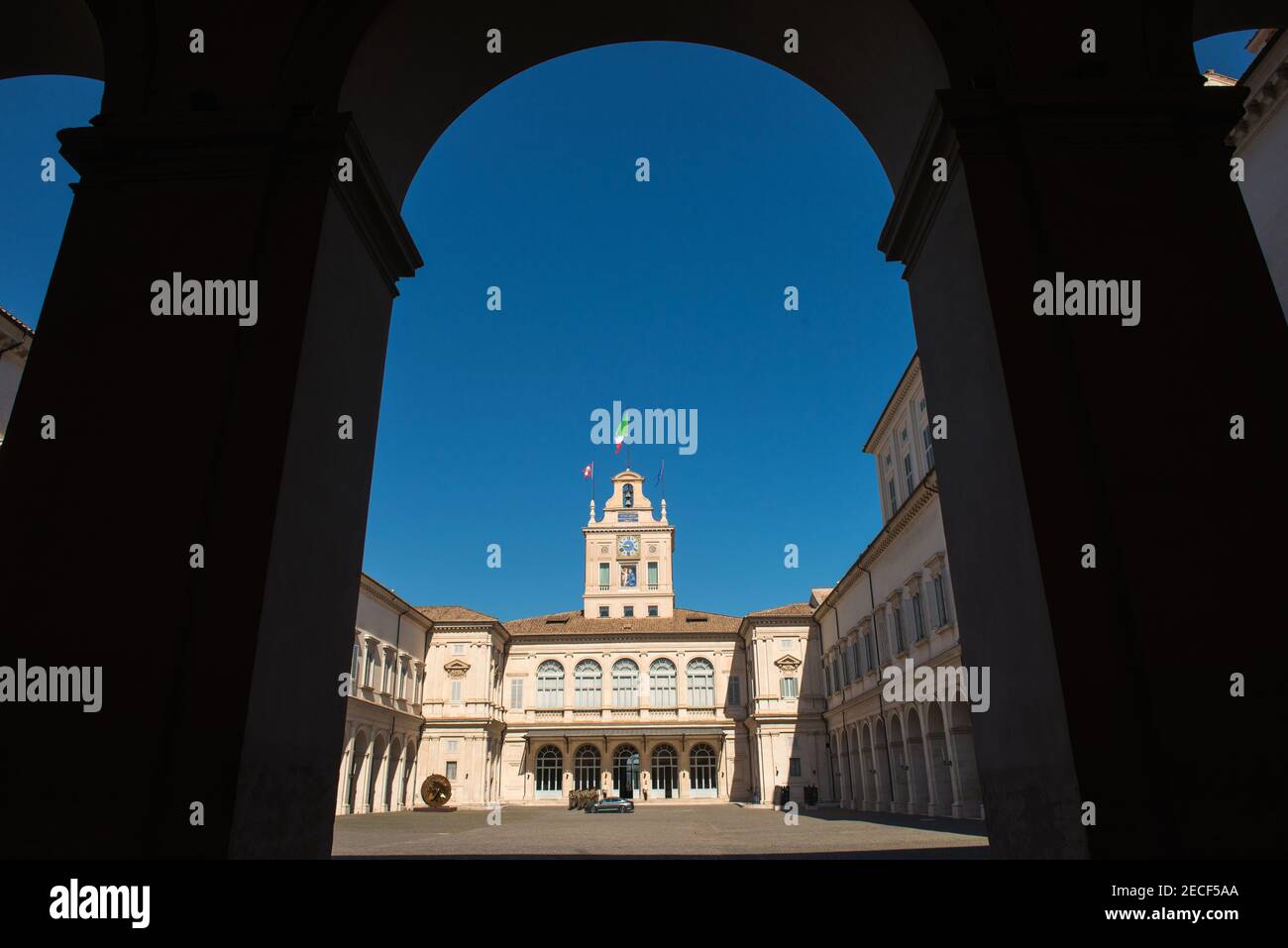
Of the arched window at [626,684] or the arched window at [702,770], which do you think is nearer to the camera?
the arched window at [702,770]

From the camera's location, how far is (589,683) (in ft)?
166

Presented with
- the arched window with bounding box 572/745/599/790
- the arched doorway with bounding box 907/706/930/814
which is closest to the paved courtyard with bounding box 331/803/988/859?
the arched doorway with bounding box 907/706/930/814

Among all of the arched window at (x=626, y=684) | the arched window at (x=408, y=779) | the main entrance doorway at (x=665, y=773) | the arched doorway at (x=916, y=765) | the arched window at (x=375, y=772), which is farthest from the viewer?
the arched window at (x=626, y=684)

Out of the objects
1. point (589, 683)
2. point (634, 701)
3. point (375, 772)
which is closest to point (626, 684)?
point (634, 701)

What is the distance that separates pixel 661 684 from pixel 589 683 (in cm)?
478

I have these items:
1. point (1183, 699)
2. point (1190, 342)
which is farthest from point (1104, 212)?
point (1183, 699)

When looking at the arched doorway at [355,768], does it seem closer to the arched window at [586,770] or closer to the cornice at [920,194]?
the arched window at [586,770]

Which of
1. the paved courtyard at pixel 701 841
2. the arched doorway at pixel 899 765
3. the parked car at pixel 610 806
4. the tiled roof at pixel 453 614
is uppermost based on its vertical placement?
the tiled roof at pixel 453 614

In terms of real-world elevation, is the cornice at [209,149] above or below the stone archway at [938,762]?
above

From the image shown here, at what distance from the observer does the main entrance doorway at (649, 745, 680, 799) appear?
161ft

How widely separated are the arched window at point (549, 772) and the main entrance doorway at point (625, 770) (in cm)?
359

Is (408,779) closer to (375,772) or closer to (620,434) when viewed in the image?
(375,772)

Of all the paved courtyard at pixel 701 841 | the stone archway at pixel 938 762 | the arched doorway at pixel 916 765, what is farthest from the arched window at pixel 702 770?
the stone archway at pixel 938 762

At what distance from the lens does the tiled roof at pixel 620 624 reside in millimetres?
51094
